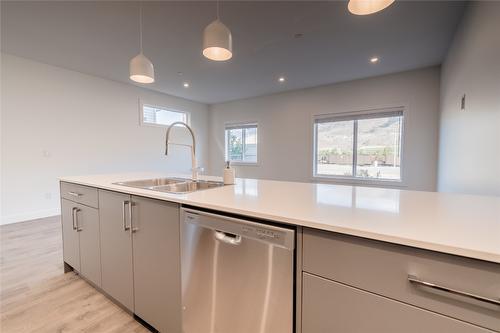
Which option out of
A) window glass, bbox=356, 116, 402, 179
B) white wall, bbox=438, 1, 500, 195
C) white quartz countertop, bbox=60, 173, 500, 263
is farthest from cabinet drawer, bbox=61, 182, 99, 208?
window glass, bbox=356, 116, 402, 179

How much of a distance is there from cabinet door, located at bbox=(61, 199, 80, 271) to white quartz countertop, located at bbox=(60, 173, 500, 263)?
98 centimetres

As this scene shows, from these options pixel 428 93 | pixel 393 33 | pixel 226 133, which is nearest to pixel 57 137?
pixel 226 133

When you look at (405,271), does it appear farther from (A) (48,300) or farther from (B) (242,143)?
(B) (242,143)

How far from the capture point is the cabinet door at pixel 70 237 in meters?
1.85

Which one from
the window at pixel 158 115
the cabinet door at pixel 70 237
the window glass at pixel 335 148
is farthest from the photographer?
the window at pixel 158 115

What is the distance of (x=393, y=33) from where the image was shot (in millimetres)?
2746

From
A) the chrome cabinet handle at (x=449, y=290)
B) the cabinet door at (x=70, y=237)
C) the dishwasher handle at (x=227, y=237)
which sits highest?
the chrome cabinet handle at (x=449, y=290)

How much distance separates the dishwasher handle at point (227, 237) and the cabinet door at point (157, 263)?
0.26 meters

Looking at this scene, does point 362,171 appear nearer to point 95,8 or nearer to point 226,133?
point 226,133

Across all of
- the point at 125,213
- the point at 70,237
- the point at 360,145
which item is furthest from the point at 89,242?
the point at 360,145

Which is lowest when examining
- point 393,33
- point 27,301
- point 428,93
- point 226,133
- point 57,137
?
point 27,301

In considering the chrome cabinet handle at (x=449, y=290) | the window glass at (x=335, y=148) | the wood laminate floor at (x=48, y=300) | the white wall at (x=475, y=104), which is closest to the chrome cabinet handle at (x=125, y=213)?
the wood laminate floor at (x=48, y=300)

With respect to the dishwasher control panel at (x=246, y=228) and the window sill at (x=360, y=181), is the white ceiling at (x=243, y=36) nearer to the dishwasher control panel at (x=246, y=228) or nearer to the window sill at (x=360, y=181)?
the window sill at (x=360, y=181)

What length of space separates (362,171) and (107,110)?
→ 5495 millimetres
